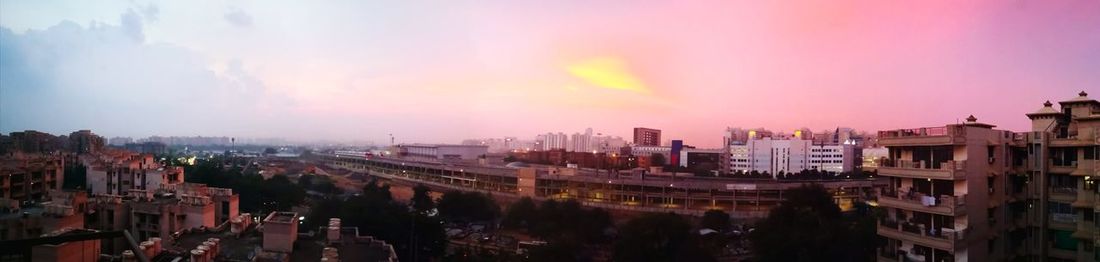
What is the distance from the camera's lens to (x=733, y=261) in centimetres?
879

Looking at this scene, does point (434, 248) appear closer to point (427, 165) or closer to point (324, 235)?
point (324, 235)

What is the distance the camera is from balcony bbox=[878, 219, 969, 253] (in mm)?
3729

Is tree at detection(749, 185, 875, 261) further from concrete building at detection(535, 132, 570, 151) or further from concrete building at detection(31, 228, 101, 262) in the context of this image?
concrete building at detection(535, 132, 570, 151)

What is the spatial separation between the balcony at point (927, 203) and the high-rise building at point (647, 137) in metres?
34.3

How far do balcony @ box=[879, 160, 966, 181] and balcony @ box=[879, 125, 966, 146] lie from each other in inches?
5.6

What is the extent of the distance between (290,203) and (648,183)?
8303 millimetres

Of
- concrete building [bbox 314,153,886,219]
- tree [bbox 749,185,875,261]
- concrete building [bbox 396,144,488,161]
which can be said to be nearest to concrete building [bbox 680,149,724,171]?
concrete building [bbox 314,153,886,219]

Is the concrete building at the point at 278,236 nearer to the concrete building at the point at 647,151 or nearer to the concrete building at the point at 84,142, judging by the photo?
the concrete building at the point at 84,142

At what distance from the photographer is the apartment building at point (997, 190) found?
3678 mm

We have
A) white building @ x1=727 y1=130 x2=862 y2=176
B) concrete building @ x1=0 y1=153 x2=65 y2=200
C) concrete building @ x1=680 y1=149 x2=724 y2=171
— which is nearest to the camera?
concrete building @ x1=0 y1=153 x2=65 y2=200

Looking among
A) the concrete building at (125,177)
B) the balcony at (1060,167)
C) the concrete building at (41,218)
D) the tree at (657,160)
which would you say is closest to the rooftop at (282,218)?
the concrete building at (41,218)

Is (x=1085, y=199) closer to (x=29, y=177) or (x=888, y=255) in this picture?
(x=888, y=255)

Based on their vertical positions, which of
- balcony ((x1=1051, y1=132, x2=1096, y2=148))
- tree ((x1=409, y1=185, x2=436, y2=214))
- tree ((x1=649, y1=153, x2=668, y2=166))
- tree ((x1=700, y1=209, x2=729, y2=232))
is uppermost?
balcony ((x1=1051, y1=132, x2=1096, y2=148))

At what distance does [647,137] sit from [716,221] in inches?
1097
